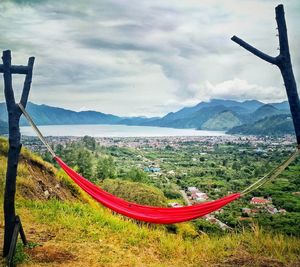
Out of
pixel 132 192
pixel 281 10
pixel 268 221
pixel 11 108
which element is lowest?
pixel 268 221

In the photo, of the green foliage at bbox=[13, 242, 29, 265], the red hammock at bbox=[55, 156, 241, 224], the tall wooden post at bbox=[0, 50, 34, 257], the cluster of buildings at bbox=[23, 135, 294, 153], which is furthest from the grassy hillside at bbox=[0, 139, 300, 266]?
the cluster of buildings at bbox=[23, 135, 294, 153]

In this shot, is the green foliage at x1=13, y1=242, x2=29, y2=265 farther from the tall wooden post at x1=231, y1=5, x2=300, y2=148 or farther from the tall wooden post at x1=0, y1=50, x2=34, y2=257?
the tall wooden post at x1=231, y1=5, x2=300, y2=148

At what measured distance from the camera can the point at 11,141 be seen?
3.77 meters

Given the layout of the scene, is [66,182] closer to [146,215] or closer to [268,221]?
[146,215]

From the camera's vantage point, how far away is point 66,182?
8062 mm

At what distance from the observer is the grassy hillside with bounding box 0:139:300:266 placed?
3857 millimetres

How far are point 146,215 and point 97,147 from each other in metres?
63.7

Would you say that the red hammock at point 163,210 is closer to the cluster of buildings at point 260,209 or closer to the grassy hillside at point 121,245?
the grassy hillside at point 121,245

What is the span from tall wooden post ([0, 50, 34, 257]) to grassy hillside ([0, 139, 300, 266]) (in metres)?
0.31

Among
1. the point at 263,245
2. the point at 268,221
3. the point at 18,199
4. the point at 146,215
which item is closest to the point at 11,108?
the point at 146,215

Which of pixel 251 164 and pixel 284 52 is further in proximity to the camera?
pixel 251 164

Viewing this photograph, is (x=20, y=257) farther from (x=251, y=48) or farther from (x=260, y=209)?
(x=260, y=209)

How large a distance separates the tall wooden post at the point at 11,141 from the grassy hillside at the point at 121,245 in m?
0.31

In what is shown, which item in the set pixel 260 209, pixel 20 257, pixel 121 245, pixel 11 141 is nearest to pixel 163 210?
pixel 121 245
